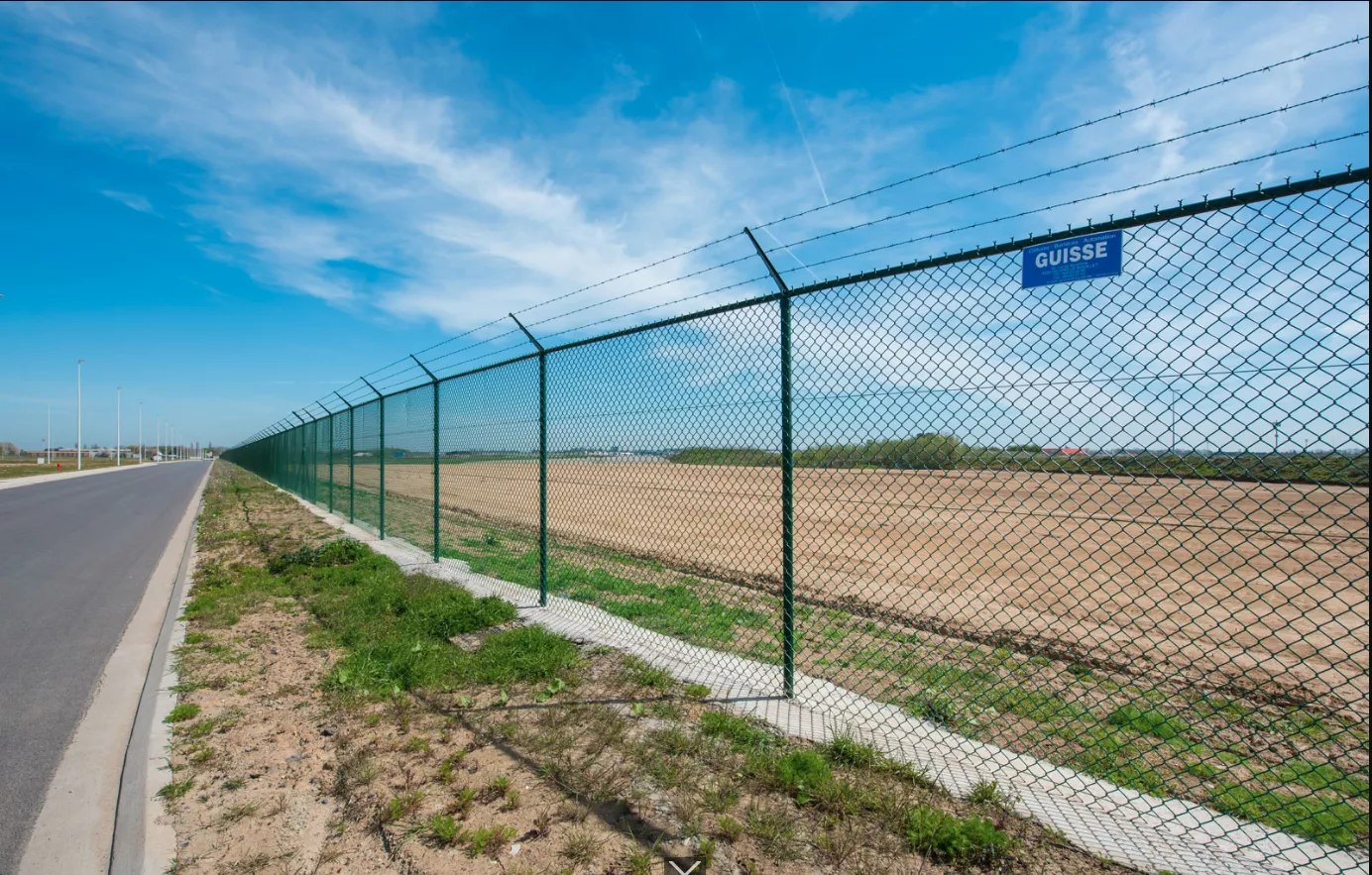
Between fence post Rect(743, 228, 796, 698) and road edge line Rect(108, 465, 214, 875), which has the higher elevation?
fence post Rect(743, 228, 796, 698)

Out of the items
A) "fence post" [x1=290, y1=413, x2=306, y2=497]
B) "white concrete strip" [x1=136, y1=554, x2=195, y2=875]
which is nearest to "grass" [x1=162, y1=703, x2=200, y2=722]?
"white concrete strip" [x1=136, y1=554, x2=195, y2=875]

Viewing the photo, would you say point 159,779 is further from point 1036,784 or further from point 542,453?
point 1036,784

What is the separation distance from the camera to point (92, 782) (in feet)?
11.1

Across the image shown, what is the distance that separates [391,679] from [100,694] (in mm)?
1967

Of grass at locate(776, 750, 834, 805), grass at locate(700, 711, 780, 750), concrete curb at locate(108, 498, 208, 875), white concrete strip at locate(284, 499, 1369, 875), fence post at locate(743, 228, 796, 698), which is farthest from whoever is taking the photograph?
fence post at locate(743, 228, 796, 698)

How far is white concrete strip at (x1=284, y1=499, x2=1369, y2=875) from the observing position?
2467 millimetres

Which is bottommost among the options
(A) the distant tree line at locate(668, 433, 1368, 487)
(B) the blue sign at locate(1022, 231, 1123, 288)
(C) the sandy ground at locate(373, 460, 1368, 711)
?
(C) the sandy ground at locate(373, 460, 1368, 711)

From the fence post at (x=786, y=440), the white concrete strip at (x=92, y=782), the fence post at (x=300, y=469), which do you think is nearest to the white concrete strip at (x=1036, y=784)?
the fence post at (x=786, y=440)

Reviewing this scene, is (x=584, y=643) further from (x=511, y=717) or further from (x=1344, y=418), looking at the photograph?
(x=1344, y=418)

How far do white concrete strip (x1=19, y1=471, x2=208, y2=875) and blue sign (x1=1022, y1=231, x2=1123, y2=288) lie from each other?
450cm

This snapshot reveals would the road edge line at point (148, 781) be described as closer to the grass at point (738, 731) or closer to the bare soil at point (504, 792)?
the bare soil at point (504, 792)

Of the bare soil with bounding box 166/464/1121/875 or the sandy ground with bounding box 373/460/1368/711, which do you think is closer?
the bare soil with bounding box 166/464/1121/875

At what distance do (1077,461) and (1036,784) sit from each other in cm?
145

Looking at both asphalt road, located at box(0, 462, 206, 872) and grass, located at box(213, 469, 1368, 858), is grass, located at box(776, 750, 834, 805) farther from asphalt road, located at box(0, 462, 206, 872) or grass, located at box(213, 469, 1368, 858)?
asphalt road, located at box(0, 462, 206, 872)
